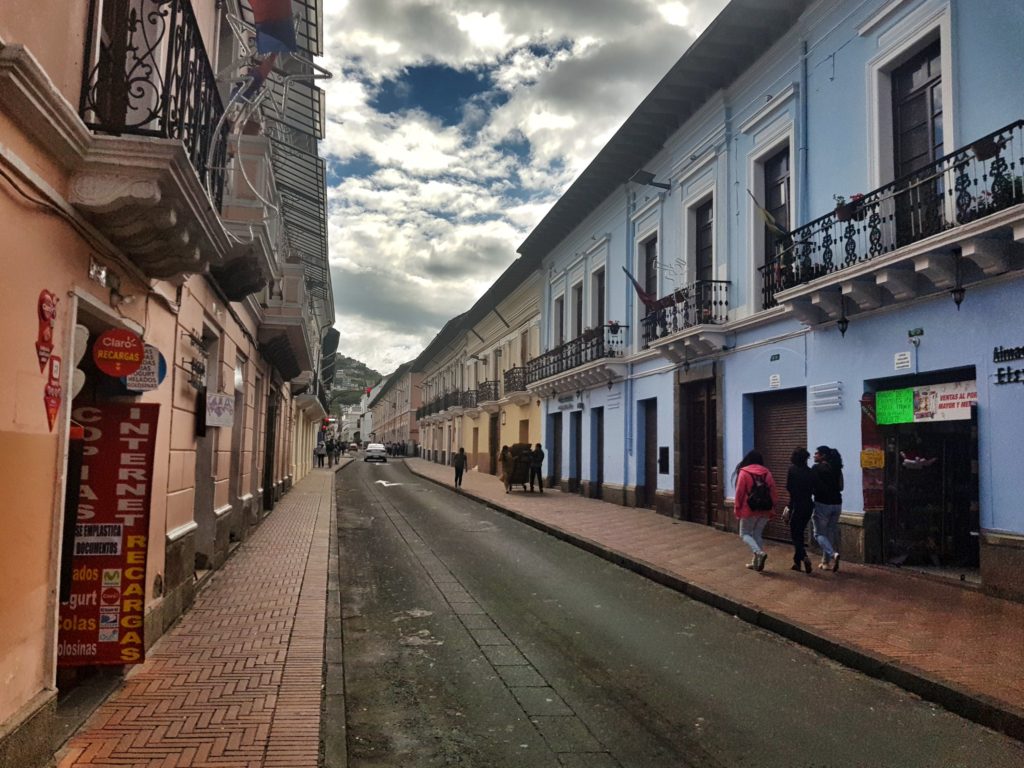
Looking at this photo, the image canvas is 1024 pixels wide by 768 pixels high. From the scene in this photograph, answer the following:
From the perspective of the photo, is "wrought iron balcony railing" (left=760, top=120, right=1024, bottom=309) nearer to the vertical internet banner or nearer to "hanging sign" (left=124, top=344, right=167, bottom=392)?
"hanging sign" (left=124, top=344, right=167, bottom=392)

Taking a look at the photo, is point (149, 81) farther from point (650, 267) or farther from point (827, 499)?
point (650, 267)

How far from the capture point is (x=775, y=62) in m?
12.6

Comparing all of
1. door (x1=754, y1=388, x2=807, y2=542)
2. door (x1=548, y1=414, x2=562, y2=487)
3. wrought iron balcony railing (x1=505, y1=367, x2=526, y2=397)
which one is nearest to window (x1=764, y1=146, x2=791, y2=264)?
door (x1=754, y1=388, x2=807, y2=542)

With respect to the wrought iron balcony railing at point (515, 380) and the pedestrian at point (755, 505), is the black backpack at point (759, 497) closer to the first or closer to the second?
the pedestrian at point (755, 505)

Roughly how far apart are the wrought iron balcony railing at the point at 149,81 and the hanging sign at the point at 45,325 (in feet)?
3.23

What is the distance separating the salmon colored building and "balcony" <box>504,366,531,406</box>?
2105 cm

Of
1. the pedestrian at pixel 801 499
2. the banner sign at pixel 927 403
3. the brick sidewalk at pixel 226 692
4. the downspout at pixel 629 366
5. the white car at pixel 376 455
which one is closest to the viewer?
the brick sidewalk at pixel 226 692

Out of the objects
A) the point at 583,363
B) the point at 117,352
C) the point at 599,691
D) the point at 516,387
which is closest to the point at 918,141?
the point at 599,691

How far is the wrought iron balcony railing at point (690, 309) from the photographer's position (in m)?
14.0

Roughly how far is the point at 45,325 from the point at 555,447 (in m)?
22.7

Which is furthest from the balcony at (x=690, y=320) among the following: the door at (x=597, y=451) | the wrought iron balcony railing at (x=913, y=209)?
the door at (x=597, y=451)

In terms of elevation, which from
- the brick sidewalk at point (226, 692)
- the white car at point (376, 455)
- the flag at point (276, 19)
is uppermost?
the flag at point (276, 19)

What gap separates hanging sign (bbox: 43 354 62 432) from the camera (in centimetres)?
371

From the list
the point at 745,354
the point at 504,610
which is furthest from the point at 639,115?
the point at 504,610
